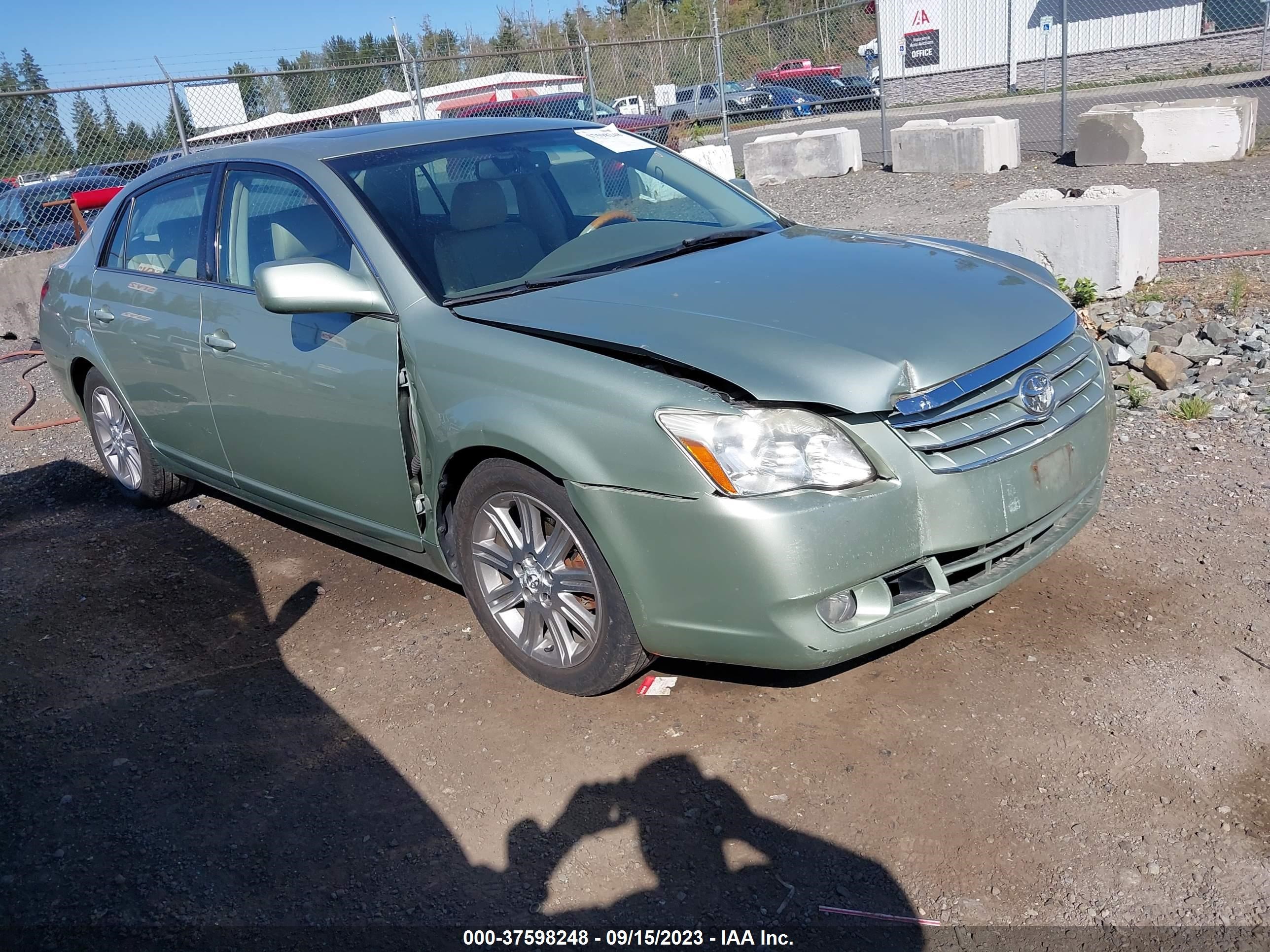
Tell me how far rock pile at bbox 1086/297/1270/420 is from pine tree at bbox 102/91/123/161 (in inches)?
417

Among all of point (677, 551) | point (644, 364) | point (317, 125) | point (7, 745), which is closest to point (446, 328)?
point (644, 364)

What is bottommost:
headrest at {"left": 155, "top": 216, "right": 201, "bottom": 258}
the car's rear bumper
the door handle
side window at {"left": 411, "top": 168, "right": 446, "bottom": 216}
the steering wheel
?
the car's rear bumper

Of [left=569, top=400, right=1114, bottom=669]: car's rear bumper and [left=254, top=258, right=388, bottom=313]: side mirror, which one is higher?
[left=254, top=258, right=388, bottom=313]: side mirror

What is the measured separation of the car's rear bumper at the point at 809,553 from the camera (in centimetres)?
284

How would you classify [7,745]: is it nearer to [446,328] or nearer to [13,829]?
[13,829]

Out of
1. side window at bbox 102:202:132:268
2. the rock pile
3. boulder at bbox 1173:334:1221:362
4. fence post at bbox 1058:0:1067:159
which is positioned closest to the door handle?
side window at bbox 102:202:132:268

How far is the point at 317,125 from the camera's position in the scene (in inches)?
597

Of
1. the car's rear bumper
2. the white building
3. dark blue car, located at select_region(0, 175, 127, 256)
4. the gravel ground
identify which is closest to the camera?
the car's rear bumper

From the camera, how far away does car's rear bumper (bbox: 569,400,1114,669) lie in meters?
2.84

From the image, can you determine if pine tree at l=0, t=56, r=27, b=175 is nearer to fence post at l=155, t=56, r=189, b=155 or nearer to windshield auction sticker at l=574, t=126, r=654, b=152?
fence post at l=155, t=56, r=189, b=155

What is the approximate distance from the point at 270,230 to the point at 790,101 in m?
16.6

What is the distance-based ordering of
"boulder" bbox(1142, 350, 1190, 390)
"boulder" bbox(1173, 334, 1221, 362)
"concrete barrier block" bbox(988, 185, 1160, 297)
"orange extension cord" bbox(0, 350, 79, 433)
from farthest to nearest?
1. "orange extension cord" bbox(0, 350, 79, 433)
2. "concrete barrier block" bbox(988, 185, 1160, 297)
3. "boulder" bbox(1173, 334, 1221, 362)
4. "boulder" bbox(1142, 350, 1190, 390)

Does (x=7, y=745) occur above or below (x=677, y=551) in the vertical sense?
below

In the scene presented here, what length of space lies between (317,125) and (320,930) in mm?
14265
